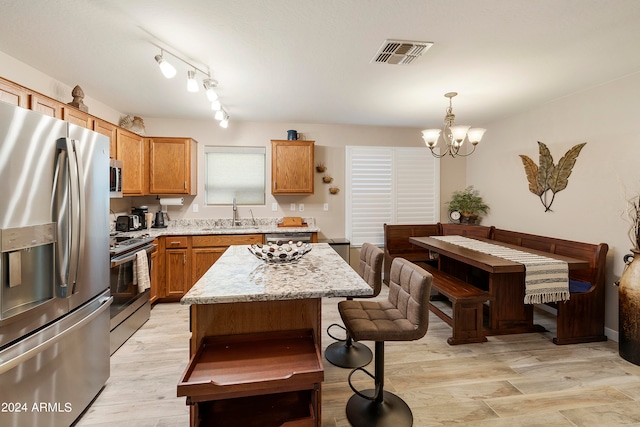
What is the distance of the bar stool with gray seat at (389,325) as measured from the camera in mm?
1588

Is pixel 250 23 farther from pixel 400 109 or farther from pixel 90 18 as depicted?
pixel 400 109

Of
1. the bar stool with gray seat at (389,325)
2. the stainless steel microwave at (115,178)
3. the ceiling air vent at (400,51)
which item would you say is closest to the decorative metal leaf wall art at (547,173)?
the ceiling air vent at (400,51)

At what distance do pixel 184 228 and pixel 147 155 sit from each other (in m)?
1.11

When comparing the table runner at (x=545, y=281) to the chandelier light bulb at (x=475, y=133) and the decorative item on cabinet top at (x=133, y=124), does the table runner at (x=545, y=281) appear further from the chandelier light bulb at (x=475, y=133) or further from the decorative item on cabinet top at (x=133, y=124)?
the decorative item on cabinet top at (x=133, y=124)

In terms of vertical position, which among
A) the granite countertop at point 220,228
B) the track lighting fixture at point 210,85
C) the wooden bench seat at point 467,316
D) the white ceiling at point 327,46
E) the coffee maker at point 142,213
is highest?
the white ceiling at point 327,46

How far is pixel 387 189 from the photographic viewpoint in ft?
15.4

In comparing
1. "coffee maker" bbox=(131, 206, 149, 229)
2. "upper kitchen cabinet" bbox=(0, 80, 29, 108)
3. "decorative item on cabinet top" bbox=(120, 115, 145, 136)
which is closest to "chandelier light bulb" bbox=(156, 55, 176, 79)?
"upper kitchen cabinet" bbox=(0, 80, 29, 108)

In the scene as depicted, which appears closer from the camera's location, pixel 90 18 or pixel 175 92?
pixel 90 18

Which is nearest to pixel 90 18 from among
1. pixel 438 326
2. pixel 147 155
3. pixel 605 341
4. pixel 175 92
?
pixel 175 92

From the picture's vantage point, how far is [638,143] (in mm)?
2586

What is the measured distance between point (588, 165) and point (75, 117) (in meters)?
5.15

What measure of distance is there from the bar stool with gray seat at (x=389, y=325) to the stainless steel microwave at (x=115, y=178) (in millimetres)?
2619

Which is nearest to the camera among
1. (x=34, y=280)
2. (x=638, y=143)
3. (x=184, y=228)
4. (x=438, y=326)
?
(x=34, y=280)

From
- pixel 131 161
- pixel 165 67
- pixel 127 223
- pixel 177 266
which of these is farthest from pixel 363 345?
pixel 131 161
